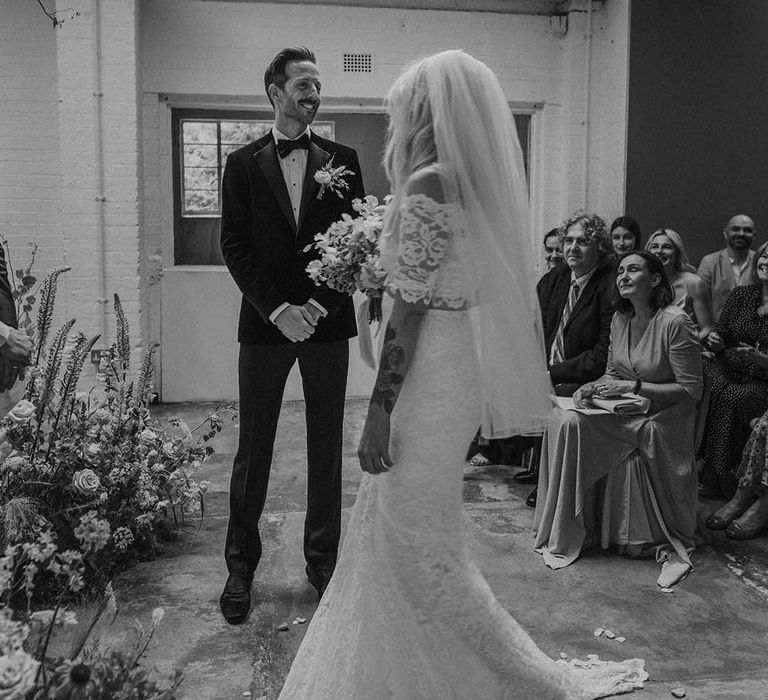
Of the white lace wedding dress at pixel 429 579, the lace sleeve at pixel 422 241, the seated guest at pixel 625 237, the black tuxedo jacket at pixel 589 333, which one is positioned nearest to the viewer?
the lace sleeve at pixel 422 241

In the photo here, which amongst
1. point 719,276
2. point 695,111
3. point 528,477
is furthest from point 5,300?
point 695,111

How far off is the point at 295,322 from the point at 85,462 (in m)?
1.20

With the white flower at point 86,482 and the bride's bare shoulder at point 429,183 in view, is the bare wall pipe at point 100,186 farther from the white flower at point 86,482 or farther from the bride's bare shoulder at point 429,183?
the bride's bare shoulder at point 429,183

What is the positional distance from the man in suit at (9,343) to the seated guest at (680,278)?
3599mm

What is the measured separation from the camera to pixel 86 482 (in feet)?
11.3

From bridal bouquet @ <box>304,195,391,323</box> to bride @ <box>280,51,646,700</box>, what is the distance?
20cm

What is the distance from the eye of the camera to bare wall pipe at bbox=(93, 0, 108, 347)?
20.4ft

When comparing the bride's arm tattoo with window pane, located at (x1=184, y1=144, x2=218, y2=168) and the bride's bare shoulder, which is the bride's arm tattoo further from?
window pane, located at (x1=184, y1=144, x2=218, y2=168)

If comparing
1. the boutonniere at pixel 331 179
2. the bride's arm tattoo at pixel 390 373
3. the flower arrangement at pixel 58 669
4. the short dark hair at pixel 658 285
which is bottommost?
the flower arrangement at pixel 58 669

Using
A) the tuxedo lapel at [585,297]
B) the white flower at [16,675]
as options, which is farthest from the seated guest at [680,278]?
the white flower at [16,675]

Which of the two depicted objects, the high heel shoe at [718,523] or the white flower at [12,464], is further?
the high heel shoe at [718,523]

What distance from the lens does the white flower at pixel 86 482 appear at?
3439 mm

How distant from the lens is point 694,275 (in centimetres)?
516

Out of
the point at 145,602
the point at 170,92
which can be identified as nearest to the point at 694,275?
the point at 145,602
